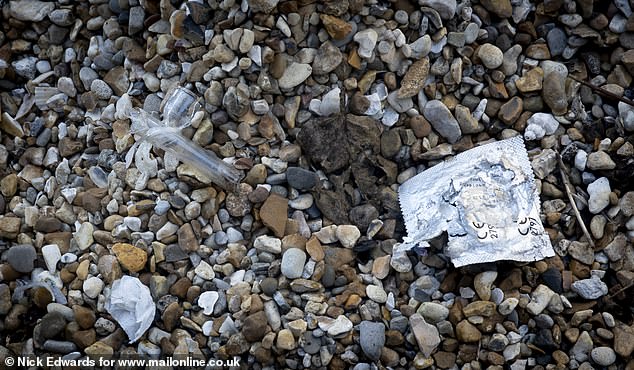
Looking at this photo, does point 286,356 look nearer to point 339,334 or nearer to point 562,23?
point 339,334

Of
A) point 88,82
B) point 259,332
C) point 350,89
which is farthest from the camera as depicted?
point 88,82

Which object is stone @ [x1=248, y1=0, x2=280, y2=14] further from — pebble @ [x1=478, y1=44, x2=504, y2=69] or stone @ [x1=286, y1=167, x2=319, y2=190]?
pebble @ [x1=478, y1=44, x2=504, y2=69]

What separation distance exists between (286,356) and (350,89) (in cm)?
83

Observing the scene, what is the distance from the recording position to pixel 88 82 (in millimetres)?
2311

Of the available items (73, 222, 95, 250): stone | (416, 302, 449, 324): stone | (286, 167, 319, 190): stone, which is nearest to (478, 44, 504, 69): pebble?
(286, 167, 319, 190): stone

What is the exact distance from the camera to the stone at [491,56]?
7.20ft

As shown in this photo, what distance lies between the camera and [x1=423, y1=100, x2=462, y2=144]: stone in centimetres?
217

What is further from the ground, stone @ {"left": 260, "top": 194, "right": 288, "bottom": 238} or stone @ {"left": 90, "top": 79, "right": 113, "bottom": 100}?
stone @ {"left": 90, "top": 79, "right": 113, "bottom": 100}

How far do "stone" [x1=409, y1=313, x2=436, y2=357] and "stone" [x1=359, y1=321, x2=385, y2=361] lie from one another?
90 millimetres

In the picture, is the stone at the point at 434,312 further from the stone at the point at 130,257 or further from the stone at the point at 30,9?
the stone at the point at 30,9

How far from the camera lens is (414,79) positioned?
2172 millimetres

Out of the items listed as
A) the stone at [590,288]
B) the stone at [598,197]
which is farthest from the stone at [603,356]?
the stone at [598,197]

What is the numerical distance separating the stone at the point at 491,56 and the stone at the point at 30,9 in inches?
57.8

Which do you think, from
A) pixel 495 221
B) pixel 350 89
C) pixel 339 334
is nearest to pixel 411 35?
pixel 350 89
